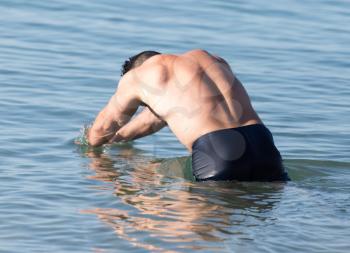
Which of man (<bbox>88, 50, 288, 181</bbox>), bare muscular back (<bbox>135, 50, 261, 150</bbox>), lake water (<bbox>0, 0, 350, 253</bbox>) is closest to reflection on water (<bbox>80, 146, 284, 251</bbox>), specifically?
lake water (<bbox>0, 0, 350, 253</bbox>)

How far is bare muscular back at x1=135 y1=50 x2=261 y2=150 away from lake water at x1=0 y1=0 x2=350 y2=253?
460 mm

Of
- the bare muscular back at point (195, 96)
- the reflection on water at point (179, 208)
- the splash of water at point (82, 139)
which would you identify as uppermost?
the bare muscular back at point (195, 96)

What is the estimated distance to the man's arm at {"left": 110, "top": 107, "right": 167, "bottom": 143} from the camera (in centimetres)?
945

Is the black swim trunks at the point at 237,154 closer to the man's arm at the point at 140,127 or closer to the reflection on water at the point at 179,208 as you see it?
the reflection on water at the point at 179,208

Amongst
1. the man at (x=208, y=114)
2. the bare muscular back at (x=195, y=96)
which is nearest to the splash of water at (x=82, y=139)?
the man at (x=208, y=114)

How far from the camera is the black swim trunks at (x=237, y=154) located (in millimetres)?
8305

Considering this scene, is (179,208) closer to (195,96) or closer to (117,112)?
(195,96)

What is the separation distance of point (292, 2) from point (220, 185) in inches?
386

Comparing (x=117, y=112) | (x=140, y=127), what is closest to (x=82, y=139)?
(x=140, y=127)

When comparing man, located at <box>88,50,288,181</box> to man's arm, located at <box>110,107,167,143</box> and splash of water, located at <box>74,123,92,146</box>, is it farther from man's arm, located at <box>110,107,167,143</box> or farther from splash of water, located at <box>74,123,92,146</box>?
splash of water, located at <box>74,123,92,146</box>

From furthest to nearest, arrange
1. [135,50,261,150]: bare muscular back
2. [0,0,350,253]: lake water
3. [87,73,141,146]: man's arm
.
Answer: [87,73,141,146]: man's arm < [135,50,261,150]: bare muscular back < [0,0,350,253]: lake water

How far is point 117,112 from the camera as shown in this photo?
29.5 ft

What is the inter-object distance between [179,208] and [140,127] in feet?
5.59

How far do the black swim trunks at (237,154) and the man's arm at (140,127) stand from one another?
979mm
